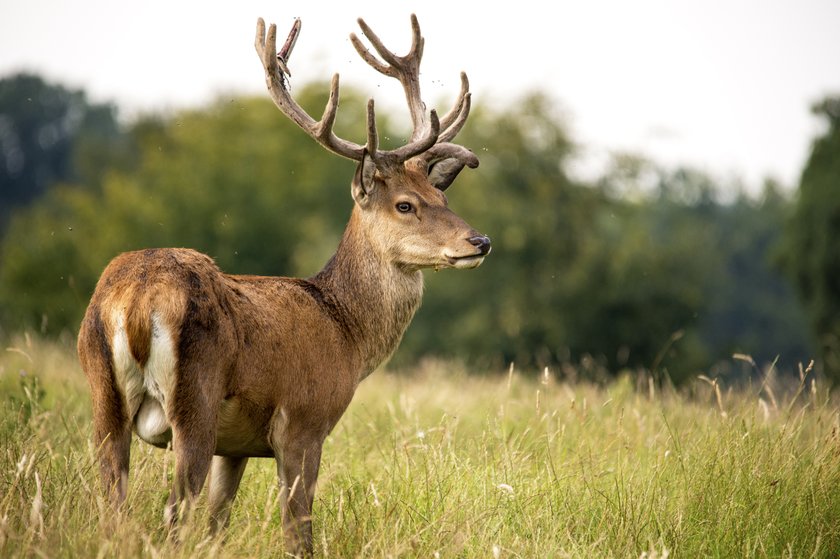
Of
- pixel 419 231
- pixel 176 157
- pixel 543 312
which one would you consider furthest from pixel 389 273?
pixel 176 157

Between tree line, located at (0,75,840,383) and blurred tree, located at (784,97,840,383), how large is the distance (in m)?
0.05

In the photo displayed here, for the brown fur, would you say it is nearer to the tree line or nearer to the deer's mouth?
the deer's mouth

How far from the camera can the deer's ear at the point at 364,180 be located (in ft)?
18.8

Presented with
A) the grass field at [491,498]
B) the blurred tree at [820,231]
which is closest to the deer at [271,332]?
the grass field at [491,498]

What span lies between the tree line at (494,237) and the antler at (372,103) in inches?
714

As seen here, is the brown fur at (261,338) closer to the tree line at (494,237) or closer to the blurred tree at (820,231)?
the tree line at (494,237)

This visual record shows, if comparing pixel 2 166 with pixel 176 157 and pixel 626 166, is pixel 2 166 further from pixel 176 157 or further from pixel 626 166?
pixel 626 166

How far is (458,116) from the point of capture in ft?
21.3

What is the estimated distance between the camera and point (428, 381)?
9.97m

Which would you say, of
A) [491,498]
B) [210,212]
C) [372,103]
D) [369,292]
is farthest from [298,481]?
[210,212]

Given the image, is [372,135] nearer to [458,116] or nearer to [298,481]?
[458,116]

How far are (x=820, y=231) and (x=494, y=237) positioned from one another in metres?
9.63

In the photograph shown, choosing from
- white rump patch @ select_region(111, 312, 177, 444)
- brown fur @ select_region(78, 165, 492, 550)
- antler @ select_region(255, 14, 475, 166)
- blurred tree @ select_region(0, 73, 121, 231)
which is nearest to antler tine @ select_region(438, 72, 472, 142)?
antler @ select_region(255, 14, 475, 166)

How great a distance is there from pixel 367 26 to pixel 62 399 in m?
3.32
